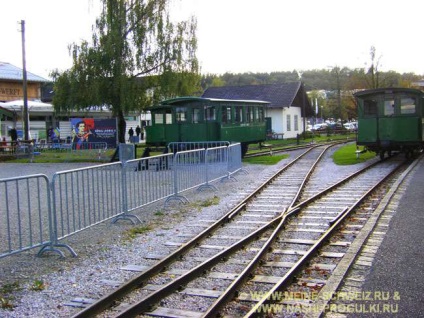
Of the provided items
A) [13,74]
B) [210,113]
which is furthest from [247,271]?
[13,74]

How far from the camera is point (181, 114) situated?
2431 cm

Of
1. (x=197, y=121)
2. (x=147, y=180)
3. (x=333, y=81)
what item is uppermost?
(x=333, y=81)

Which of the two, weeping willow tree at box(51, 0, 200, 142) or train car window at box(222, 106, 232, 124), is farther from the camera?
weeping willow tree at box(51, 0, 200, 142)

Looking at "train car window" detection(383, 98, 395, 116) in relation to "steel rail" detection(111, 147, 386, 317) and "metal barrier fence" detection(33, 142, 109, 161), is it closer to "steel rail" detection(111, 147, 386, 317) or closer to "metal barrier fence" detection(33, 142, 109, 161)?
"metal barrier fence" detection(33, 142, 109, 161)

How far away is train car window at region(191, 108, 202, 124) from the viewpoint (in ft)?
78.0

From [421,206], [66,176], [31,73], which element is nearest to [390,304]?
[66,176]

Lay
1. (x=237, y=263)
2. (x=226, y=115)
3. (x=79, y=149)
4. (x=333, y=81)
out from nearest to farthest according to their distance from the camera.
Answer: (x=237, y=263) → (x=226, y=115) → (x=79, y=149) → (x=333, y=81)

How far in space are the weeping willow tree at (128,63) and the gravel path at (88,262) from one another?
683 inches

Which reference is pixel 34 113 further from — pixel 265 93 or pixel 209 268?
pixel 209 268

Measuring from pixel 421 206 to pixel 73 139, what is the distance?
2338 centimetres

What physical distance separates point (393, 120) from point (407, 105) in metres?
0.87

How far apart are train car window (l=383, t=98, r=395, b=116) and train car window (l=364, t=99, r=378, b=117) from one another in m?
0.41

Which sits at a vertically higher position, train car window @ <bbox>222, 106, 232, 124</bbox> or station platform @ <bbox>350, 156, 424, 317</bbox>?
train car window @ <bbox>222, 106, 232, 124</bbox>

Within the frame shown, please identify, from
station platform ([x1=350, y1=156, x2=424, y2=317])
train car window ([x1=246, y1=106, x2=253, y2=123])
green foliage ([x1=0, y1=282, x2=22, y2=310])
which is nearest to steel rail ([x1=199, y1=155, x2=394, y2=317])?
station platform ([x1=350, y1=156, x2=424, y2=317])
